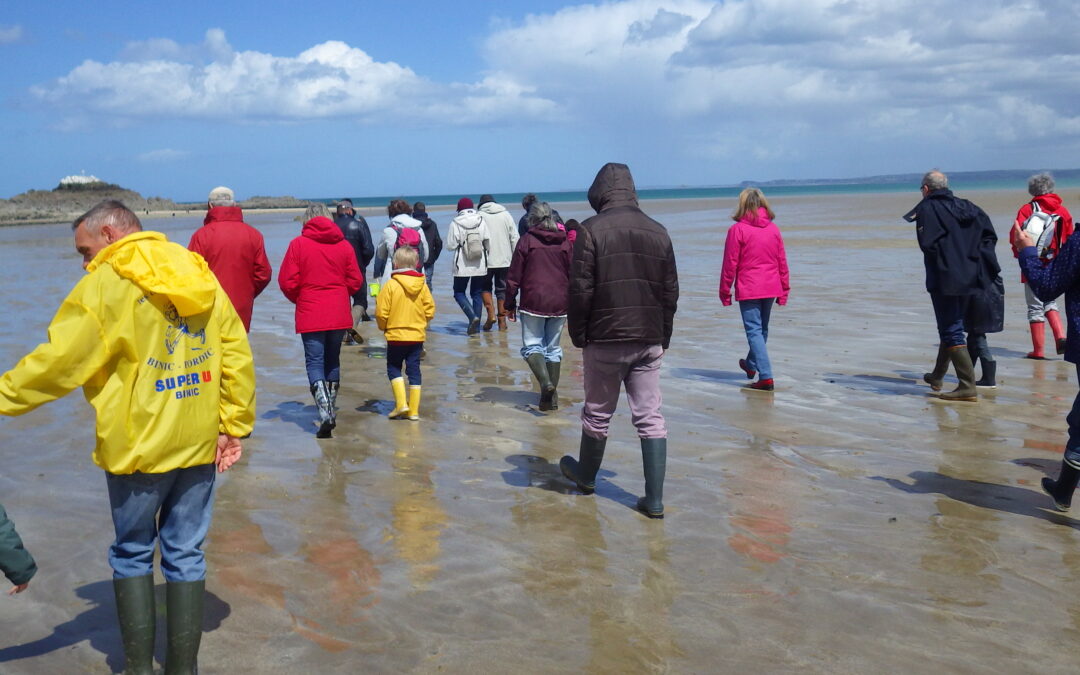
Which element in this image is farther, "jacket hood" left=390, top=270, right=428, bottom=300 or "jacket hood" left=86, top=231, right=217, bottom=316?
"jacket hood" left=390, top=270, right=428, bottom=300

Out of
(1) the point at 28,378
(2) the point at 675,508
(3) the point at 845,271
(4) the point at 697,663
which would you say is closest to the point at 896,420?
(2) the point at 675,508

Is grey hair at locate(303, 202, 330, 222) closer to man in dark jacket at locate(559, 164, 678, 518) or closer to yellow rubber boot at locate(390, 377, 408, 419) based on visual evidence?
yellow rubber boot at locate(390, 377, 408, 419)

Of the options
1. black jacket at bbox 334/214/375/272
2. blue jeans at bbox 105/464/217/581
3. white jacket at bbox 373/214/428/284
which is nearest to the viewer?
blue jeans at bbox 105/464/217/581

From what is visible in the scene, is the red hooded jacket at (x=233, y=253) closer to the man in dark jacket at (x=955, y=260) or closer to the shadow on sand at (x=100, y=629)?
the shadow on sand at (x=100, y=629)

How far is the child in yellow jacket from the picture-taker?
320 inches

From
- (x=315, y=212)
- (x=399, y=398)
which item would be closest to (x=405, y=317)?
(x=399, y=398)

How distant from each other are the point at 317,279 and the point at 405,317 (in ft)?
2.77

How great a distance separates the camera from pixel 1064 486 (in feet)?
18.0

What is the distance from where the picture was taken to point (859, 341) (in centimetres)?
1155

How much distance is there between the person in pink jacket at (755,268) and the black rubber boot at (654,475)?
139 inches

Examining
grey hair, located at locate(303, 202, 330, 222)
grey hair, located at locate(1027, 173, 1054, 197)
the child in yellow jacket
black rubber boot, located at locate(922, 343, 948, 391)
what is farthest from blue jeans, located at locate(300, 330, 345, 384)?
grey hair, located at locate(1027, 173, 1054, 197)

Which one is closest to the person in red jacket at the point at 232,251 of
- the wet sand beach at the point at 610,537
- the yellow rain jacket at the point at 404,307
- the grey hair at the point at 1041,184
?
the yellow rain jacket at the point at 404,307

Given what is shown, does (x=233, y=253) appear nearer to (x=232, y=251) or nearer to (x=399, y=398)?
(x=232, y=251)

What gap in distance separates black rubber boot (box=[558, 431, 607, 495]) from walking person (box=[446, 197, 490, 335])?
22.7ft
